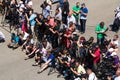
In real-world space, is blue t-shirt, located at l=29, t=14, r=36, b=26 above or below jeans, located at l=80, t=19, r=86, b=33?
above

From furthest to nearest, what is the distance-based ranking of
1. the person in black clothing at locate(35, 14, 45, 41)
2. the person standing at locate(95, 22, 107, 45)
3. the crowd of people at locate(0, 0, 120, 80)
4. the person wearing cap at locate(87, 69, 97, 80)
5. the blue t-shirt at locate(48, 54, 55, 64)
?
the person in black clothing at locate(35, 14, 45, 41), the person standing at locate(95, 22, 107, 45), the blue t-shirt at locate(48, 54, 55, 64), the crowd of people at locate(0, 0, 120, 80), the person wearing cap at locate(87, 69, 97, 80)

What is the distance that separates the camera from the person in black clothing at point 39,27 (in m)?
20.9

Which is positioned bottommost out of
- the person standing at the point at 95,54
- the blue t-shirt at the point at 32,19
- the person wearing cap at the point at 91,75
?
the person wearing cap at the point at 91,75

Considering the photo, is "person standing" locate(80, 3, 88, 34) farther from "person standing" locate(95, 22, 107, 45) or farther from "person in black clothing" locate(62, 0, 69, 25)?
"person standing" locate(95, 22, 107, 45)

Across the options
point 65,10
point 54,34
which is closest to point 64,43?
point 54,34

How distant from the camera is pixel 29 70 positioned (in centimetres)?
1970

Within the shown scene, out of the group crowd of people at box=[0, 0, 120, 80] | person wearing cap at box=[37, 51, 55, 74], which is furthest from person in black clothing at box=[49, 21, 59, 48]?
person wearing cap at box=[37, 51, 55, 74]

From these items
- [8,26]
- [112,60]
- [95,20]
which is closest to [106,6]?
[95,20]

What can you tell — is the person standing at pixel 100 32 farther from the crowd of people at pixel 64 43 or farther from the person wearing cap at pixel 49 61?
the person wearing cap at pixel 49 61

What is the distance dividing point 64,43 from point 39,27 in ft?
7.38

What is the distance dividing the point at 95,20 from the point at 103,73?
6234 mm

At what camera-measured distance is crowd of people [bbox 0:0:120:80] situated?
58.1 ft

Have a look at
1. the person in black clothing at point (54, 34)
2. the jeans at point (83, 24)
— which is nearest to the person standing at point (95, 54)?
the person in black clothing at point (54, 34)

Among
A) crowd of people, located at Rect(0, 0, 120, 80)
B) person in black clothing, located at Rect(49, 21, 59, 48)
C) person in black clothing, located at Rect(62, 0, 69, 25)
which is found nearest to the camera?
crowd of people, located at Rect(0, 0, 120, 80)
